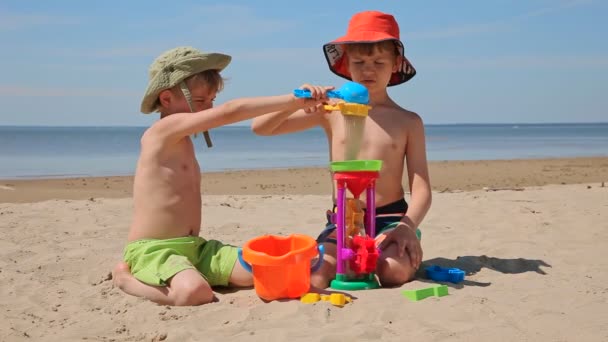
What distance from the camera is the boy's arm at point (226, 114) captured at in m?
3.06

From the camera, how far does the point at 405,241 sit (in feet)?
11.3

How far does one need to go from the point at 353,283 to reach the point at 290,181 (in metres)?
7.66

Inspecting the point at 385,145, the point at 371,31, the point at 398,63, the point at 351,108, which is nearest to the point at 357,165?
the point at 351,108

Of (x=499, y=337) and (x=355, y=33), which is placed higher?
(x=355, y=33)

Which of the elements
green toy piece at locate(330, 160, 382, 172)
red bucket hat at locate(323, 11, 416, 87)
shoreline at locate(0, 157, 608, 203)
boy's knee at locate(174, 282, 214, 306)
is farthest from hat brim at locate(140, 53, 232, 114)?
shoreline at locate(0, 157, 608, 203)

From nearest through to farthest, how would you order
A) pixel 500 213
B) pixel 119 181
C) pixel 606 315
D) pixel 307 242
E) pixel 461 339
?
pixel 461 339
pixel 606 315
pixel 307 242
pixel 500 213
pixel 119 181

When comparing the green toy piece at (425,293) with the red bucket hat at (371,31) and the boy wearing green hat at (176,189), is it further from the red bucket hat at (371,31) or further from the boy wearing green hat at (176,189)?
the red bucket hat at (371,31)

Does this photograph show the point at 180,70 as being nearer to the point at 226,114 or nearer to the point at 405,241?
the point at 226,114

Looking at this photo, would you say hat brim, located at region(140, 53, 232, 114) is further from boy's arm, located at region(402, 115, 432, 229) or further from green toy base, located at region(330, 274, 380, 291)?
green toy base, located at region(330, 274, 380, 291)

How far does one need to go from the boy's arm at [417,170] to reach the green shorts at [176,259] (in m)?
1.08

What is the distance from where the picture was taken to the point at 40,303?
326cm

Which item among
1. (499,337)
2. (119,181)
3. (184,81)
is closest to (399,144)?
(184,81)

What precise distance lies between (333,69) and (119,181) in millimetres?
7390

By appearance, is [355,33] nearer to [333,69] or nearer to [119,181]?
[333,69]
